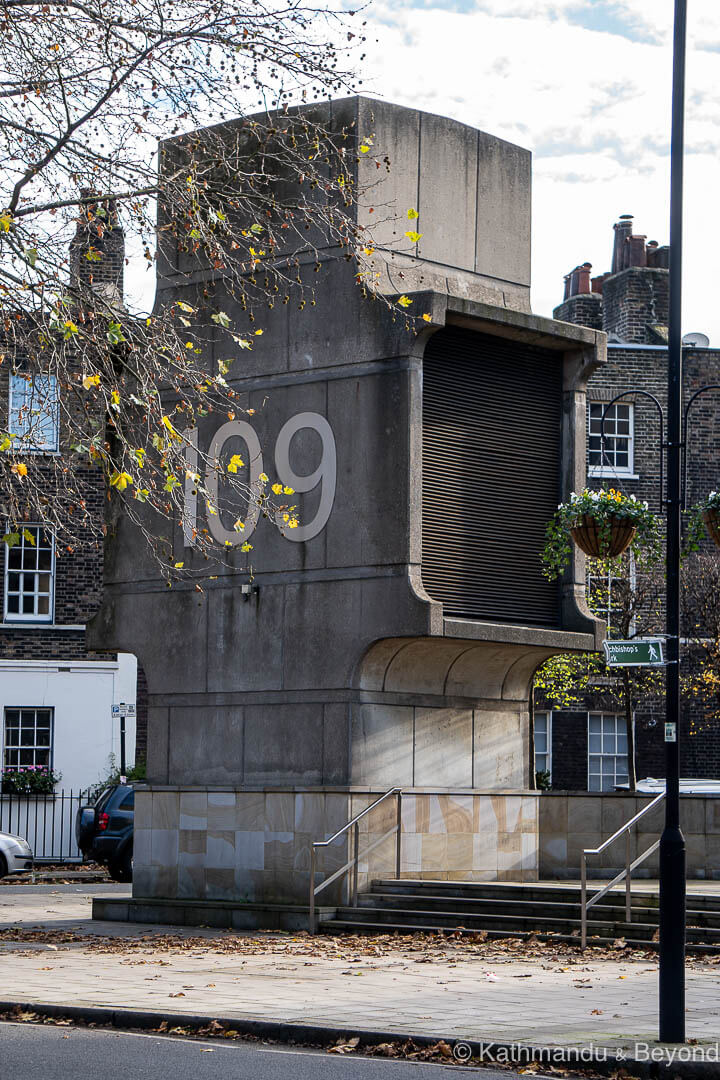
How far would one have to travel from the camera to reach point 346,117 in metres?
19.8

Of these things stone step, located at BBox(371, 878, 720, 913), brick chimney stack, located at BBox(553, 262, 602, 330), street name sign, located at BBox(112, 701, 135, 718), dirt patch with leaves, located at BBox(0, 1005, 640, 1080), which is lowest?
stone step, located at BBox(371, 878, 720, 913)

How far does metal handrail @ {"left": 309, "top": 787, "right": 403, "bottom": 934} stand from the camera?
18.1 meters

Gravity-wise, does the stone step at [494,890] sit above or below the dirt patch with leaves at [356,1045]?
below

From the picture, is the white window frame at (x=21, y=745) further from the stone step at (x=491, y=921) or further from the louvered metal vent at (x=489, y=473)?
the stone step at (x=491, y=921)

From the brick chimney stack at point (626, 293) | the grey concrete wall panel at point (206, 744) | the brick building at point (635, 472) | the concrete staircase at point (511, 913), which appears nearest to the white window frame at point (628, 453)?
the brick building at point (635, 472)

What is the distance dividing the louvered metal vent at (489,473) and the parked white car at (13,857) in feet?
41.1

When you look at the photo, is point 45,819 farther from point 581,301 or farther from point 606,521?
point 606,521

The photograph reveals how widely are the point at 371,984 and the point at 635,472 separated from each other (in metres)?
29.1

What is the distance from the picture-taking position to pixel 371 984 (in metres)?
13.6

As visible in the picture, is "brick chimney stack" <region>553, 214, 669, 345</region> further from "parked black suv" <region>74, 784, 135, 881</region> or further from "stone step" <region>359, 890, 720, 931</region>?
"stone step" <region>359, 890, 720, 931</region>

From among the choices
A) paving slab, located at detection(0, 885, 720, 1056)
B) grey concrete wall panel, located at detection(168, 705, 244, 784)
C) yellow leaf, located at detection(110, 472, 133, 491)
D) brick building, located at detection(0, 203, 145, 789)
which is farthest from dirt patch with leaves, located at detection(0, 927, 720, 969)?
brick building, located at detection(0, 203, 145, 789)

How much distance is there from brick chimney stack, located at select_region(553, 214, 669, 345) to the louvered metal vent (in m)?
23.0

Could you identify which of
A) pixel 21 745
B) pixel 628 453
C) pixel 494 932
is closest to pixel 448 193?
pixel 494 932

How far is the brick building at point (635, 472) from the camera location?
134 feet
